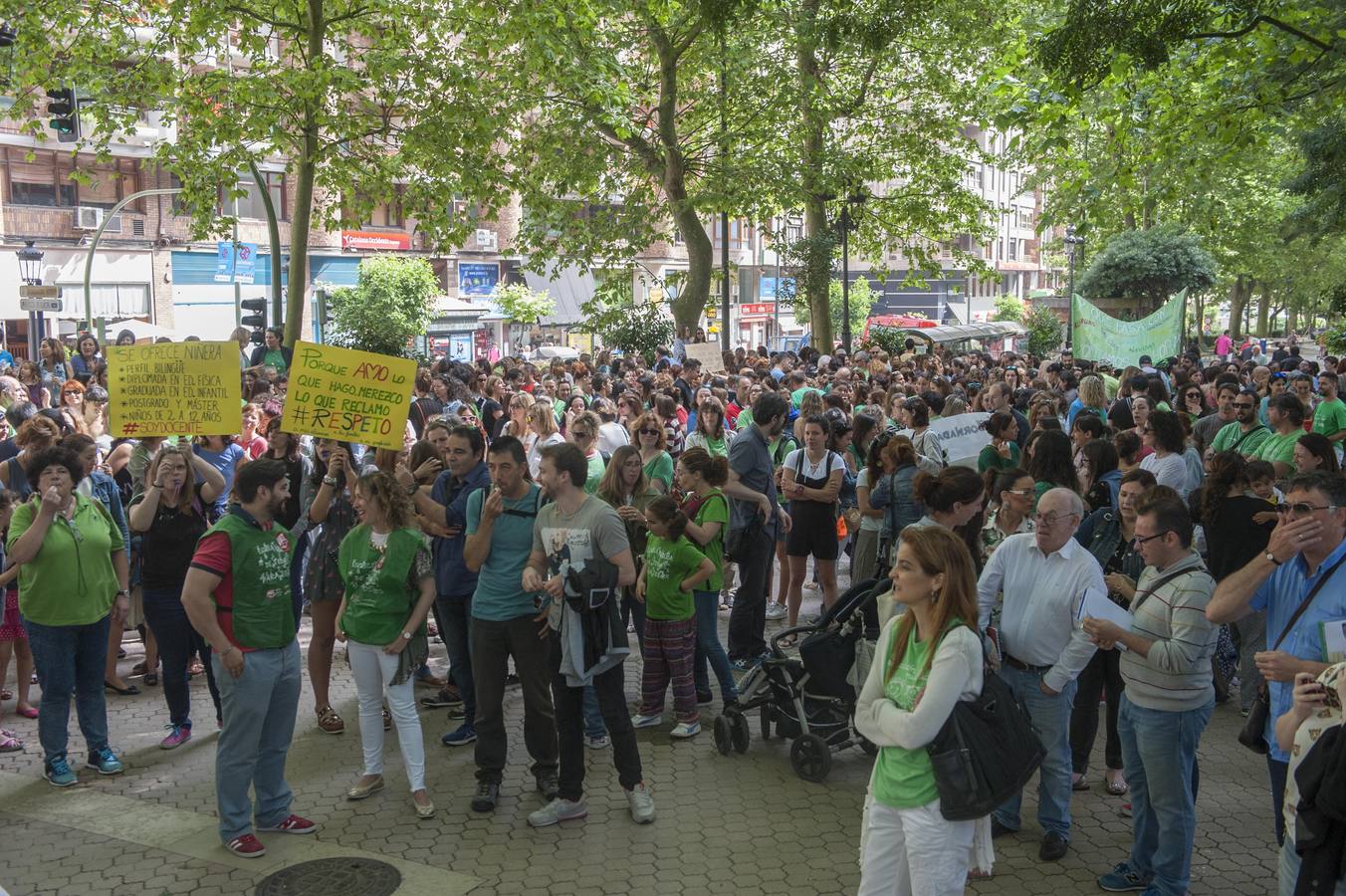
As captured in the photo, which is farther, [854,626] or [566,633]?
[854,626]

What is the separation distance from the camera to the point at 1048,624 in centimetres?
529

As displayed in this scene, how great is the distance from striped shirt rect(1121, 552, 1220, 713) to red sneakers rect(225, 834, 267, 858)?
3.97m

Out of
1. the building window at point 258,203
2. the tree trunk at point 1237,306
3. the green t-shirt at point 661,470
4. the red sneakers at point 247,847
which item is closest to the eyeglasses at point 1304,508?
the green t-shirt at point 661,470

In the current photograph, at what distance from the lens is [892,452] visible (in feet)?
26.8

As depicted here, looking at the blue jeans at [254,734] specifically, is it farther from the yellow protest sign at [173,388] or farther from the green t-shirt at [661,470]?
the green t-shirt at [661,470]

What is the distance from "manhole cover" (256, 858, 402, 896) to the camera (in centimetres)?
541

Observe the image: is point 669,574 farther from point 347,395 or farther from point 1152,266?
point 1152,266

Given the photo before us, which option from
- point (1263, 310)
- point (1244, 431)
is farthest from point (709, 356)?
point (1263, 310)

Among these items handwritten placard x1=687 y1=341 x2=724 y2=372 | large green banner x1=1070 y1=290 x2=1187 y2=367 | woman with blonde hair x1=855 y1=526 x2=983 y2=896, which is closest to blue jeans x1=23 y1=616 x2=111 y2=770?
woman with blonde hair x1=855 y1=526 x2=983 y2=896

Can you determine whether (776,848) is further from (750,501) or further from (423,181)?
(423,181)

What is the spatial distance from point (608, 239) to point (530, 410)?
14326mm

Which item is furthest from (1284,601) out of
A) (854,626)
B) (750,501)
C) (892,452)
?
(750,501)

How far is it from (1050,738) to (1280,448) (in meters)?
5.14

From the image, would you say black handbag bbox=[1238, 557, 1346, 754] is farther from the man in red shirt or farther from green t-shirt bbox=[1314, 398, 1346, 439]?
green t-shirt bbox=[1314, 398, 1346, 439]
